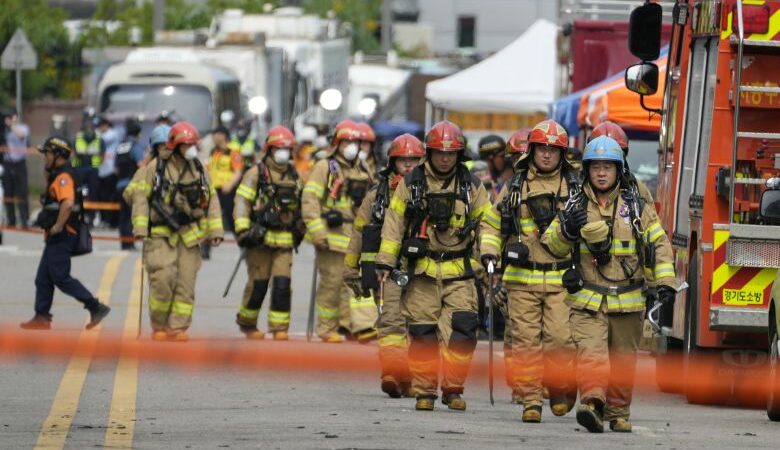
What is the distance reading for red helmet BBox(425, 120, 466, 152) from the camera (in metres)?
12.4

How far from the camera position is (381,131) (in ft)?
173

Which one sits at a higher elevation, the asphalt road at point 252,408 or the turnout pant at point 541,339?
the turnout pant at point 541,339

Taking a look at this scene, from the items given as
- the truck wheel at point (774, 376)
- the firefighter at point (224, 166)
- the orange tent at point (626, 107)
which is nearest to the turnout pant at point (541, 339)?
the truck wheel at point (774, 376)

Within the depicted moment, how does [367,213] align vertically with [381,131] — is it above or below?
above

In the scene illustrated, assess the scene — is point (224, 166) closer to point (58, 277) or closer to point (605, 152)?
point (58, 277)

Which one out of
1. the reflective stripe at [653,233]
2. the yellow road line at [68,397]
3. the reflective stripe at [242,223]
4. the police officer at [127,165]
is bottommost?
the police officer at [127,165]

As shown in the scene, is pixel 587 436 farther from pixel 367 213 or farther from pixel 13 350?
pixel 13 350

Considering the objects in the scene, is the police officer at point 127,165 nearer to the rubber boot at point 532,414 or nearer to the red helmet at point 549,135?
the red helmet at point 549,135

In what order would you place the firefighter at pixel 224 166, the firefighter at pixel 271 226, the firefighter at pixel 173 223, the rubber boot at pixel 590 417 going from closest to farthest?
the rubber boot at pixel 590 417 → the firefighter at pixel 173 223 → the firefighter at pixel 271 226 → the firefighter at pixel 224 166

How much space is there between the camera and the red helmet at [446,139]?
488 inches

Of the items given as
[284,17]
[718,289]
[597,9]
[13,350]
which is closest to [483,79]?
[597,9]

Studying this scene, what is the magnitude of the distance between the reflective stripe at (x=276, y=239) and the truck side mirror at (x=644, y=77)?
3.59 metres

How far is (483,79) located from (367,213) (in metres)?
18.2

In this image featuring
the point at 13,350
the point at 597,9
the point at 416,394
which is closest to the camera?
the point at 416,394
